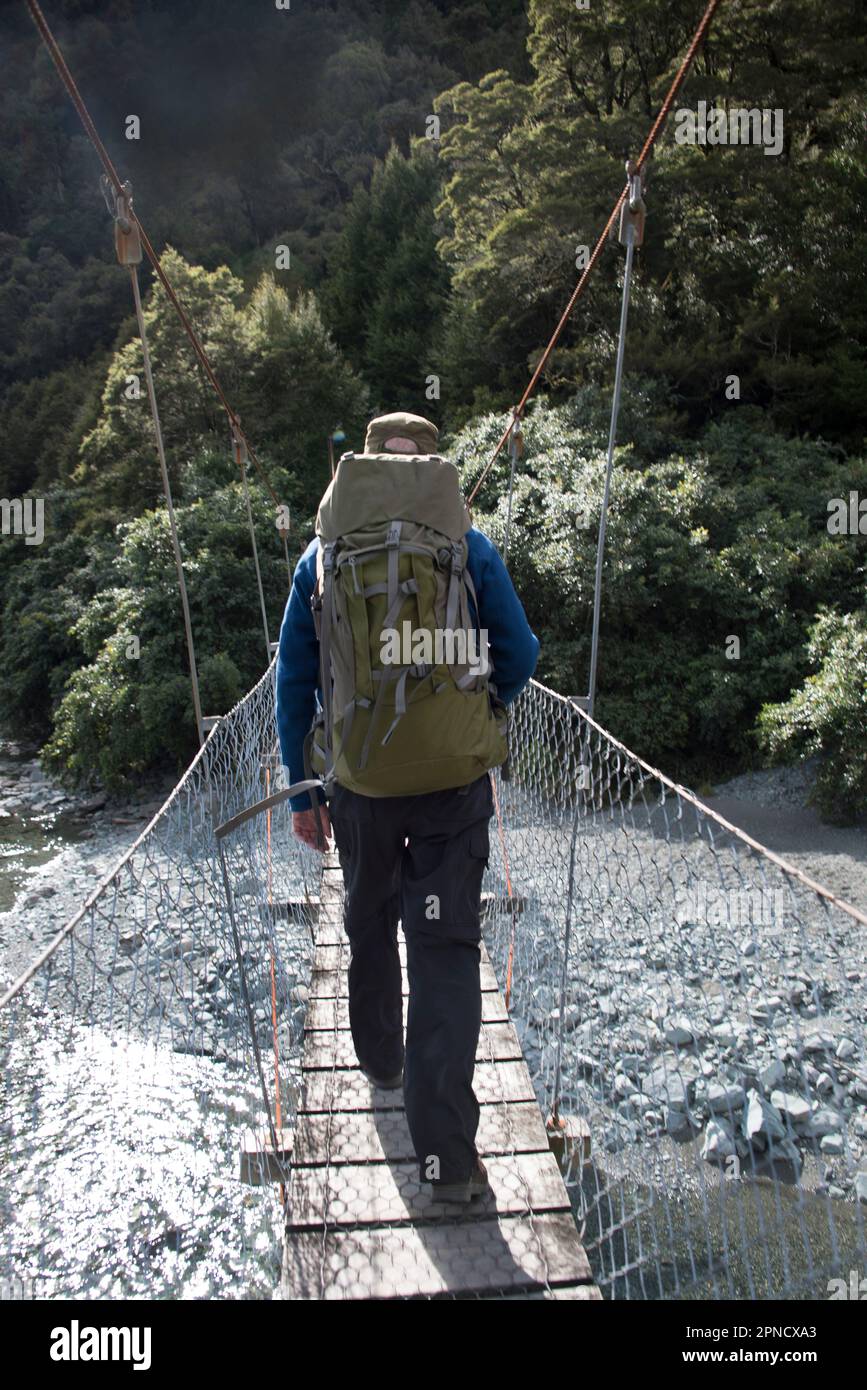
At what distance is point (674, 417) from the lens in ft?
27.6

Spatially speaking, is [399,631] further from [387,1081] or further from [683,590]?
[683,590]

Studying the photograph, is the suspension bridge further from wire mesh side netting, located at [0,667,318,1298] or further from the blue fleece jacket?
the blue fleece jacket

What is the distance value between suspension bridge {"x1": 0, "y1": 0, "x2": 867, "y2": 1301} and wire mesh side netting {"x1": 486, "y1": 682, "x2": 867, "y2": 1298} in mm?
12

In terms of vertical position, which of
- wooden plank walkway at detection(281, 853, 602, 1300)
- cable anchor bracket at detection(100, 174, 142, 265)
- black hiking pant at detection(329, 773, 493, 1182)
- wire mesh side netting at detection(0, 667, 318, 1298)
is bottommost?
wire mesh side netting at detection(0, 667, 318, 1298)

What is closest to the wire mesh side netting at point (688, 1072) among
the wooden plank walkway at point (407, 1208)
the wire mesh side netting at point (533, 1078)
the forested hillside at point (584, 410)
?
the wire mesh side netting at point (533, 1078)

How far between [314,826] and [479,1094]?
1.91 ft

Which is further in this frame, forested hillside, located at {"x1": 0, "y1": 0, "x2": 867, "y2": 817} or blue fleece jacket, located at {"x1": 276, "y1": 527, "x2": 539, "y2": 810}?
forested hillside, located at {"x1": 0, "y1": 0, "x2": 867, "y2": 817}

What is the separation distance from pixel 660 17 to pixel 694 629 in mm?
7225

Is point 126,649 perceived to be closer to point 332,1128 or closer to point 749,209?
point 332,1128

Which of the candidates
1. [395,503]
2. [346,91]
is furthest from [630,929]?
[346,91]

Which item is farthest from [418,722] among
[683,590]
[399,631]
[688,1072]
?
[683,590]

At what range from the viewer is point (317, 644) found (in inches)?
52.7

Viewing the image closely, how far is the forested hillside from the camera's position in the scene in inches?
254

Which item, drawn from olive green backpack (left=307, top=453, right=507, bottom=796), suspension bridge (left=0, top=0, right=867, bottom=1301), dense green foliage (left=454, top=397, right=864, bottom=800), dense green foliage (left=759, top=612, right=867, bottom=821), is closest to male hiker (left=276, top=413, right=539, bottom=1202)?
olive green backpack (left=307, top=453, right=507, bottom=796)
